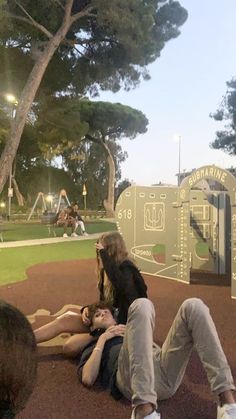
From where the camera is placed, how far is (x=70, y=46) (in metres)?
20.0

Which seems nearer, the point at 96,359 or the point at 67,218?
the point at 96,359

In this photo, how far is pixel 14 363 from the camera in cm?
118

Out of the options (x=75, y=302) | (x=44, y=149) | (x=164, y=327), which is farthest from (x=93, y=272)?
(x=44, y=149)

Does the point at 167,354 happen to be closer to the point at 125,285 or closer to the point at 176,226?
the point at 125,285

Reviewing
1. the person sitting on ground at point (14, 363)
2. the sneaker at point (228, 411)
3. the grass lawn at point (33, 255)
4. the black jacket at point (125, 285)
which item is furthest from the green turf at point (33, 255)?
the person sitting on ground at point (14, 363)

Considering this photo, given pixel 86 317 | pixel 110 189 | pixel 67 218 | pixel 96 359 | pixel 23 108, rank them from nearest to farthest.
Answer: pixel 96 359
pixel 86 317
pixel 23 108
pixel 67 218
pixel 110 189

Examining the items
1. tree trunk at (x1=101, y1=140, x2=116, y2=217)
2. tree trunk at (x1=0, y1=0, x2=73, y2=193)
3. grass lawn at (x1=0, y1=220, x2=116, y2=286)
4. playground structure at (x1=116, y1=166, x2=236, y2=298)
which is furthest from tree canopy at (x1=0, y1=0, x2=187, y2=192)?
Result: tree trunk at (x1=101, y1=140, x2=116, y2=217)

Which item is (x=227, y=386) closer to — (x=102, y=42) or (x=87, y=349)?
(x=87, y=349)

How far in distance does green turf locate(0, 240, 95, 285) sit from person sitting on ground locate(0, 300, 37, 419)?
23.4ft

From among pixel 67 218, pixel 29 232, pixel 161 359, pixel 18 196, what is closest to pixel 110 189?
pixel 18 196

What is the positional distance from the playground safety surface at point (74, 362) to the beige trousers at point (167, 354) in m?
0.27

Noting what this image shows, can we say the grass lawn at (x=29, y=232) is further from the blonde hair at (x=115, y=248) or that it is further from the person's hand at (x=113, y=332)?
the person's hand at (x=113, y=332)

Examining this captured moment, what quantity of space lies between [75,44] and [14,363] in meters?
19.9

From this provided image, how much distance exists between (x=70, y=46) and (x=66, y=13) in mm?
2872
